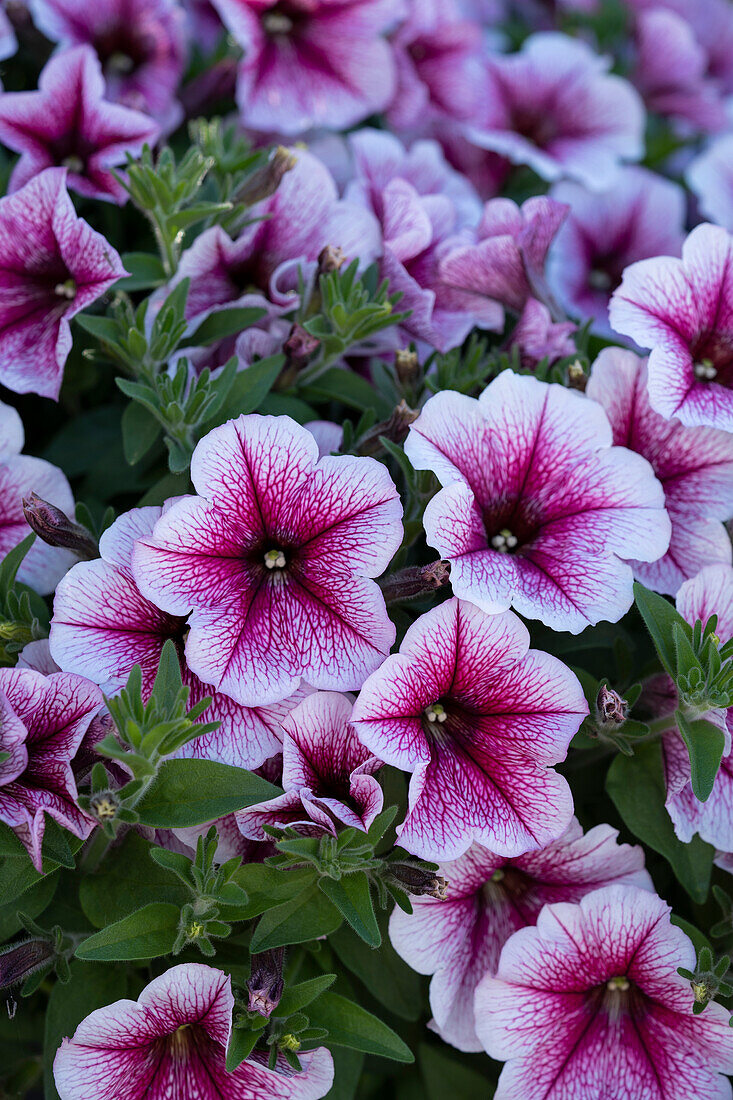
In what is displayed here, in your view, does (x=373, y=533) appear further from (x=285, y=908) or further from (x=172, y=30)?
(x=172, y=30)

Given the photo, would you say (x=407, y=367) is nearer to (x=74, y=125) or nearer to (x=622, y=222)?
(x=74, y=125)

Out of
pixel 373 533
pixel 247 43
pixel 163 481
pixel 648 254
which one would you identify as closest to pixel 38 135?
pixel 247 43

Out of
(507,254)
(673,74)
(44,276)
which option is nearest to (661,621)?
(507,254)

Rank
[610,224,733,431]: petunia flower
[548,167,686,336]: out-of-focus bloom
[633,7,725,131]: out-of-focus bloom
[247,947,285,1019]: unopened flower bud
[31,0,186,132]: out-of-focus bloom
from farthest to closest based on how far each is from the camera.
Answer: [633,7,725,131]: out-of-focus bloom, [548,167,686,336]: out-of-focus bloom, [31,0,186,132]: out-of-focus bloom, [610,224,733,431]: petunia flower, [247,947,285,1019]: unopened flower bud

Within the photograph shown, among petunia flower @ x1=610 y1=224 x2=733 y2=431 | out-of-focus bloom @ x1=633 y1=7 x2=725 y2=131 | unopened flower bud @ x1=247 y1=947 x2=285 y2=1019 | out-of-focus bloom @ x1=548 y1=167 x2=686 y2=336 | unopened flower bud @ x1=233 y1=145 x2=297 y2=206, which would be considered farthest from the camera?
out-of-focus bloom @ x1=633 y1=7 x2=725 y2=131

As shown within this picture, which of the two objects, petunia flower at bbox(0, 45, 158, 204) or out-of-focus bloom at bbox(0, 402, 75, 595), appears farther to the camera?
A: petunia flower at bbox(0, 45, 158, 204)

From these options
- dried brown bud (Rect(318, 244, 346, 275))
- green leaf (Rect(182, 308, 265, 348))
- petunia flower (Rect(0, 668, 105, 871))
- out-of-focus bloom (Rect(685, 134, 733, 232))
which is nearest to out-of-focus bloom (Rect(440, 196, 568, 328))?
dried brown bud (Rect(318, 244, 346, 275))

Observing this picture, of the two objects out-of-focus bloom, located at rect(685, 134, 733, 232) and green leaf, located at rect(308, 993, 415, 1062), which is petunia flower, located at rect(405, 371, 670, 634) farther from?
out-of-focus bloom, located at rect(685, 134, 733, 232)
